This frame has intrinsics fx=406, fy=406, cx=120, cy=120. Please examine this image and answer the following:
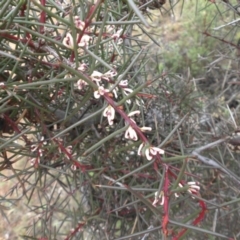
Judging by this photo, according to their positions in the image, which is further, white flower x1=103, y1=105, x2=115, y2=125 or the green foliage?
the green foliage

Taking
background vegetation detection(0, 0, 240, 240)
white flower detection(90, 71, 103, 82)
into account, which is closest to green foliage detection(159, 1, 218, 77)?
background vegetation detection(0, 0, 240, 240)

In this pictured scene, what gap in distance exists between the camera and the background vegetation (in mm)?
341

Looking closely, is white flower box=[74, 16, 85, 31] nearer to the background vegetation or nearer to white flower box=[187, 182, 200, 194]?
the background vegetation

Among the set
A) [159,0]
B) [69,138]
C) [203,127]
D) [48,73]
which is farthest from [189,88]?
[48,73]

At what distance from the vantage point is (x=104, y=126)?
0.61 metres

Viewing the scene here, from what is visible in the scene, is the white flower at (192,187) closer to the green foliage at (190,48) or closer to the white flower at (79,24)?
the white flower at (79,24)

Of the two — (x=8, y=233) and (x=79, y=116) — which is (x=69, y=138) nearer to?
(x=79, y=116)

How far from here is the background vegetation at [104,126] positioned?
1.12ft

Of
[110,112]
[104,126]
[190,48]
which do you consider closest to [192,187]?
[110,112]

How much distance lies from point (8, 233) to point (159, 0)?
135 centimetres

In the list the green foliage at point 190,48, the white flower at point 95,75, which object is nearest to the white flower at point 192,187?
the white flower at point 95,75

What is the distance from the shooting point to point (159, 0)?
69 cm

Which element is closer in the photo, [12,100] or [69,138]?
[12,100]

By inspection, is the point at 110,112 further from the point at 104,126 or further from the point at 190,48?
the point at 190,48
